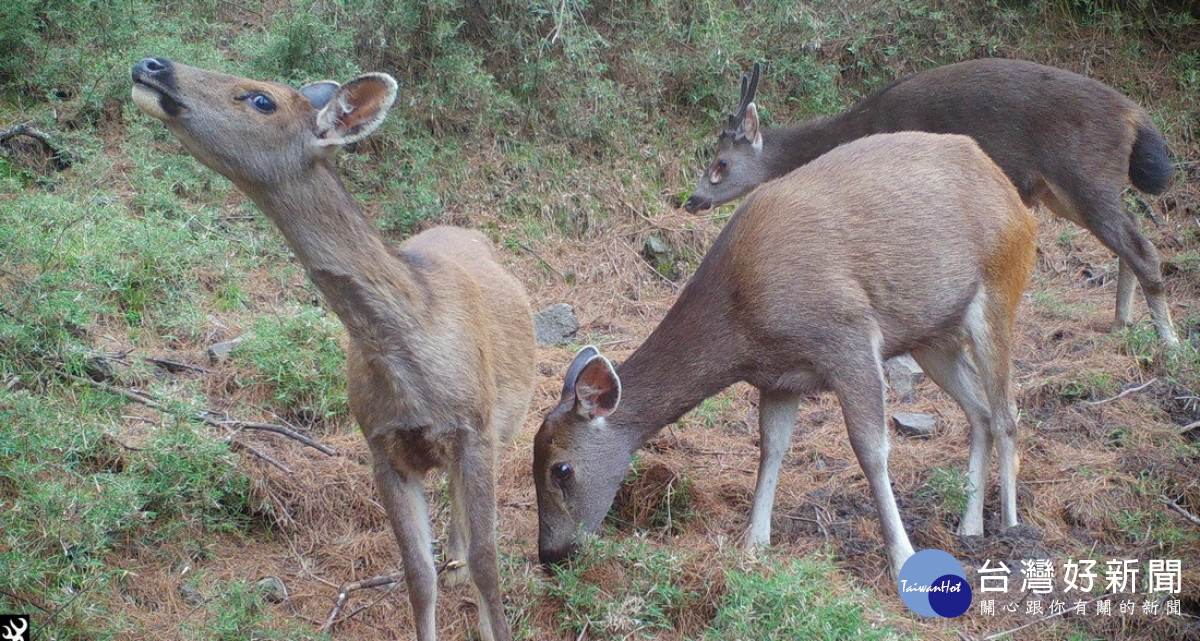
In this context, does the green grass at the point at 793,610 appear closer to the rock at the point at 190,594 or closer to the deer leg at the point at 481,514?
the deer leg at the point at 481,514

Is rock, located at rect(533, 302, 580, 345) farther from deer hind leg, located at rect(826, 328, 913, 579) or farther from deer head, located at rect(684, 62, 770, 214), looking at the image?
deer hind leg, located at rect(826, 328, 913, 579)

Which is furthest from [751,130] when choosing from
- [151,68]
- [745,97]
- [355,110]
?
[151,68]

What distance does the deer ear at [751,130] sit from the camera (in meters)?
10.3

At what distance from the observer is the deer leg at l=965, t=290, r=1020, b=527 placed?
245 inches

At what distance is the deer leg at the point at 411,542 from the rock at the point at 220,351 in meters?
2.71

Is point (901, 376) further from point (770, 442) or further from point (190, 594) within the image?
point (190, 594)

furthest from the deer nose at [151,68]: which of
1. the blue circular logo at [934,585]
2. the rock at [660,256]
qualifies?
the rock at [660,256]

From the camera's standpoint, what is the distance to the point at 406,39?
993cm

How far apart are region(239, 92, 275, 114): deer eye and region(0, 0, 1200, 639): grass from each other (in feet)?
7.26

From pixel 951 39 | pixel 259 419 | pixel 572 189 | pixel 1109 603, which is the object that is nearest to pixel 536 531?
pixel 259 419

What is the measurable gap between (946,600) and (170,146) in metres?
7.37

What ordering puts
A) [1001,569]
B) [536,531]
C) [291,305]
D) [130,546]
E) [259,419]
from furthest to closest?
[291,305]
[259,419]
[536,531]
[1001,569]
[130,546]

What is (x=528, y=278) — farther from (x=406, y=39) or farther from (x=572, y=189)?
(x=406, y=39)

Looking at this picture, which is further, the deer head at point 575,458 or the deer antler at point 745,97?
the deer antler at point 745,97
